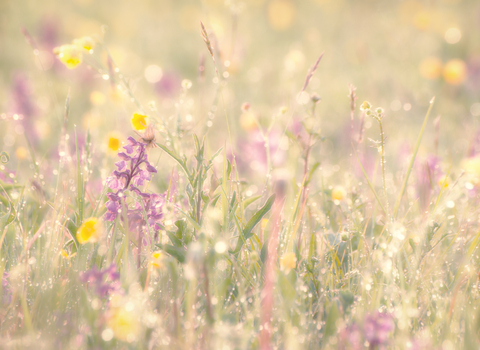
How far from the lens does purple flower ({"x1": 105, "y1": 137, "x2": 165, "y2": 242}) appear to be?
1358 millimetres

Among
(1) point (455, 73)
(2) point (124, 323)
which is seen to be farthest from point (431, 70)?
(2) point (124, 323)

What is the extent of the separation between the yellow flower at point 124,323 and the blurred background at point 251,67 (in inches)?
39.2

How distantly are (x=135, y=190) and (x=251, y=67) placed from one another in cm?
446

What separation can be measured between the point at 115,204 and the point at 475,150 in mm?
2072

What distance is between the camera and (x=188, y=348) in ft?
3.16

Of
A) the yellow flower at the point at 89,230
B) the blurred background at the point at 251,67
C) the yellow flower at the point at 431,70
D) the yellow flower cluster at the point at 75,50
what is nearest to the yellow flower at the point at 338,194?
the blurred background at the point at 251,67

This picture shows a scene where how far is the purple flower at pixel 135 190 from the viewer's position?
4.46ft

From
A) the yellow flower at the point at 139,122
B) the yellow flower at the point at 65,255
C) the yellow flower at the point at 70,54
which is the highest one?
the yellow flower at the point at 70,54

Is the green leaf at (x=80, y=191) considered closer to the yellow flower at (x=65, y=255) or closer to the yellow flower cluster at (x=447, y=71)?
the yellow flower at (x=65, y=255)

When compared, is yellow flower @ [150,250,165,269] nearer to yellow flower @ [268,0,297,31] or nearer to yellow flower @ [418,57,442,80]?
yellow flower @ [418,57,442,80]

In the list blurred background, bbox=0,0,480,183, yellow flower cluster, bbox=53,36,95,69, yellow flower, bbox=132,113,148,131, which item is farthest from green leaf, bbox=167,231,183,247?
yellow flower cluster, bbox=53,36,95,69

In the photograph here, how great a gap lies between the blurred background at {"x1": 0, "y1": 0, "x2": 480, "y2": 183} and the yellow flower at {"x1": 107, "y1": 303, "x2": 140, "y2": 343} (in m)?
1.00

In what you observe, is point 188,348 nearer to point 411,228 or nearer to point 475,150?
point 411,228

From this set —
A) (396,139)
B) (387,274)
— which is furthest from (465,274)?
(396,139)
